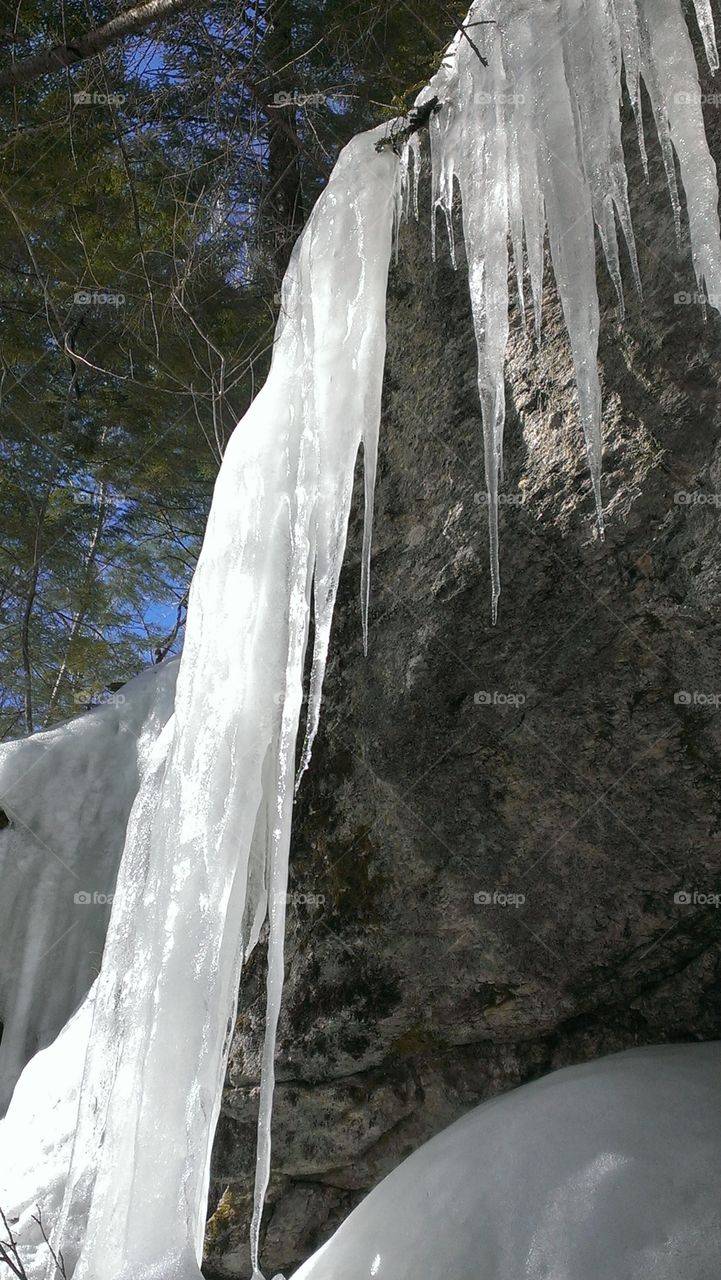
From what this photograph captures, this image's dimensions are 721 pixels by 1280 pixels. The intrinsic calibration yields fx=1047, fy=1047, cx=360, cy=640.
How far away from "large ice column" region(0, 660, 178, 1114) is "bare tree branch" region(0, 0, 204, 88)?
110 inches

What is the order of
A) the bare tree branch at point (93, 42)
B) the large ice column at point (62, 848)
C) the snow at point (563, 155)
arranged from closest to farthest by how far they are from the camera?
the snow at point (563, 155)
the bare tree branch at point (93, 42)
the large ice column at point (62, 848)

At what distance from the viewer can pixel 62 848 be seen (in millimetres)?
5219

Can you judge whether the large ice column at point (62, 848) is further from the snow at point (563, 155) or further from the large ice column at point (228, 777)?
the snow at point (563, 155)

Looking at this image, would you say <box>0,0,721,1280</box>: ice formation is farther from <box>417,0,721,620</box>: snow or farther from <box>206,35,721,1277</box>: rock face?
<box>206,35,721,1277</box>: rock face

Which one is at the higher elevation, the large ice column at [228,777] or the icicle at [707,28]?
the icicle at [707,28]

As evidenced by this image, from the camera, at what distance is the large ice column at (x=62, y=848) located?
499 cm

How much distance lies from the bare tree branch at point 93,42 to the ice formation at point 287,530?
990 mm

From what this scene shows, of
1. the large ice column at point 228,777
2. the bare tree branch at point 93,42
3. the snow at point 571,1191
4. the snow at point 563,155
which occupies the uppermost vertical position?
the bare tree branch at point 93,42

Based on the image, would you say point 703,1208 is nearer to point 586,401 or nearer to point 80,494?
point 586,401

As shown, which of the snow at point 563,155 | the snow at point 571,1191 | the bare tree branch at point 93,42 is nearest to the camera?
the snow at point 571,1191

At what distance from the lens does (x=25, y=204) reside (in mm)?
4523

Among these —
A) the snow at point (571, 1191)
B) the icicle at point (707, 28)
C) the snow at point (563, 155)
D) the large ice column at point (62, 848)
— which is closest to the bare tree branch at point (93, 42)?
the snow at point (563, 155)

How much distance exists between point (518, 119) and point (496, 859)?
1602 mm

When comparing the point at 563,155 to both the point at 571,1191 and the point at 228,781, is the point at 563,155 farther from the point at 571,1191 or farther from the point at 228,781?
the point at 571,1191
